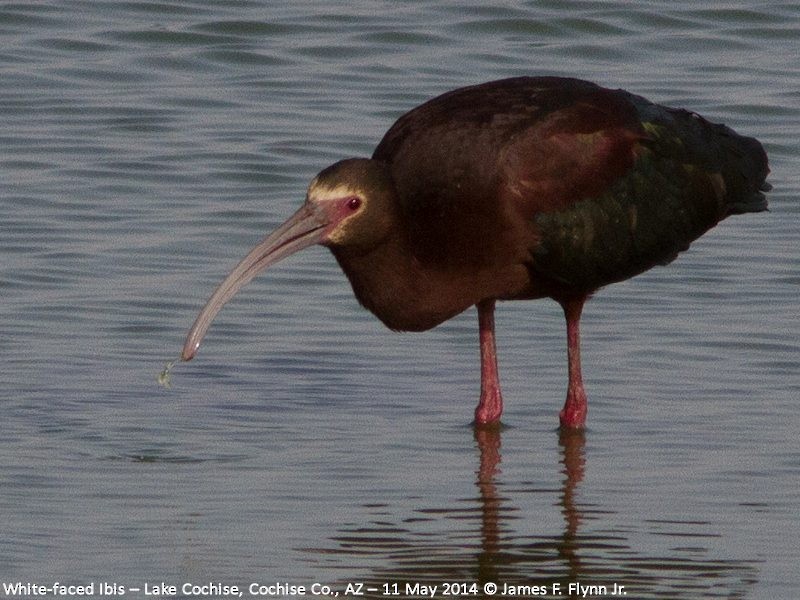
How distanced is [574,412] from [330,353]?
5.51ft

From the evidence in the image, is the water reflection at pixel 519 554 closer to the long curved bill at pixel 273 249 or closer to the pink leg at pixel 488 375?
the long curved bill at pixel 273 249

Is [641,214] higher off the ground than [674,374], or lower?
higher

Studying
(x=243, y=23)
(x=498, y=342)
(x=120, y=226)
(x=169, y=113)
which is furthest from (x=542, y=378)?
(x=243, y=23)

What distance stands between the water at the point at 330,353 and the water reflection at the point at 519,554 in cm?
1

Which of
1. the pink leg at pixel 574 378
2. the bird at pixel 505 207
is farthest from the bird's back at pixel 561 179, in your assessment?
the pink leg at pixel 574 378

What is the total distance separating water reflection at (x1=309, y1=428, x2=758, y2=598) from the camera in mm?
7480

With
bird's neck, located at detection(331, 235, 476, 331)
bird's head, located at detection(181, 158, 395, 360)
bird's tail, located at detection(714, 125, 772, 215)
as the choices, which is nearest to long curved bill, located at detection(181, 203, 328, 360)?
bird's head, located at detection(181, 158, 395, 360)

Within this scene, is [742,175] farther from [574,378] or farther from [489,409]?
[489,409]

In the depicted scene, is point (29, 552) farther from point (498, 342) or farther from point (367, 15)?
point (367, 15)

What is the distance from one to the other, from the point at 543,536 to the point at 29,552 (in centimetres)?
181

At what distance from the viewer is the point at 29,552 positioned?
7.54m

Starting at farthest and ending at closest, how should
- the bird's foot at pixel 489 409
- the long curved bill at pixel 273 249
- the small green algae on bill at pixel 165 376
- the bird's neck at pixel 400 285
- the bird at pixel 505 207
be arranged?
the small green algae on bill at pixel 165 376 < the bird's foot at pixel 489 409 < the bird's neck at pixel 400 285 < the bird at pixel 505 207 < the long curved bill at pixel 273 249

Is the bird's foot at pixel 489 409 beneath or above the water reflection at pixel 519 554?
beneath

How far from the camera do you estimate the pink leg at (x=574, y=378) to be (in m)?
9.78
